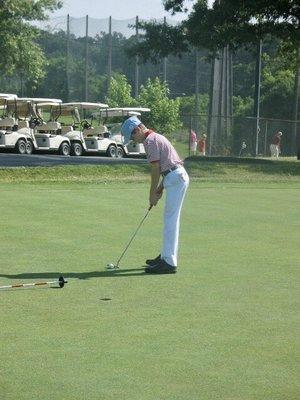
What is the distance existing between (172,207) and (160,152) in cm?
71

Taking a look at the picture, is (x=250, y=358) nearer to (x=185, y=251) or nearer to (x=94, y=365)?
(x=94, y=365)

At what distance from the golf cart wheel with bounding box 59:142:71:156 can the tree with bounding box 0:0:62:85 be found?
18.8 m

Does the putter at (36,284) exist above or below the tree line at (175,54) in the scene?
below

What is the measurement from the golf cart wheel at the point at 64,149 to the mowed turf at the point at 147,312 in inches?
976

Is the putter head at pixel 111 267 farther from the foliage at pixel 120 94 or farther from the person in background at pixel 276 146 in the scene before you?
the foliage at pixel 120 94

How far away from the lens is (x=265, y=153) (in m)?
55.8

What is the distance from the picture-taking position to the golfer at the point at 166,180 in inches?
528

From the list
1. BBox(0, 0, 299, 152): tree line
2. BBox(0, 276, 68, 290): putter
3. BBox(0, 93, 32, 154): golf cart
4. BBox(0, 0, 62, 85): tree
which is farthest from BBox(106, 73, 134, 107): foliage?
BBox(0, 276, 68, 290): putter

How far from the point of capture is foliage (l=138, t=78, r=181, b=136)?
7100cm

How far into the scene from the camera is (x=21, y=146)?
44.1 meters

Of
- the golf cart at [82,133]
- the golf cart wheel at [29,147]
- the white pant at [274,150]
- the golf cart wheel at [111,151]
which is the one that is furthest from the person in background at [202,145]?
the golf cart wheel at [29,147]

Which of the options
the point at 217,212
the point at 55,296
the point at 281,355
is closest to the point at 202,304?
the point at 55,296

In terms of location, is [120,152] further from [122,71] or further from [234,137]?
[122,71]

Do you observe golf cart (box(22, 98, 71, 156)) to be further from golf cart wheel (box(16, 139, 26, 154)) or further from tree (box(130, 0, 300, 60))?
tree (box(130, 0, 300, 60))
